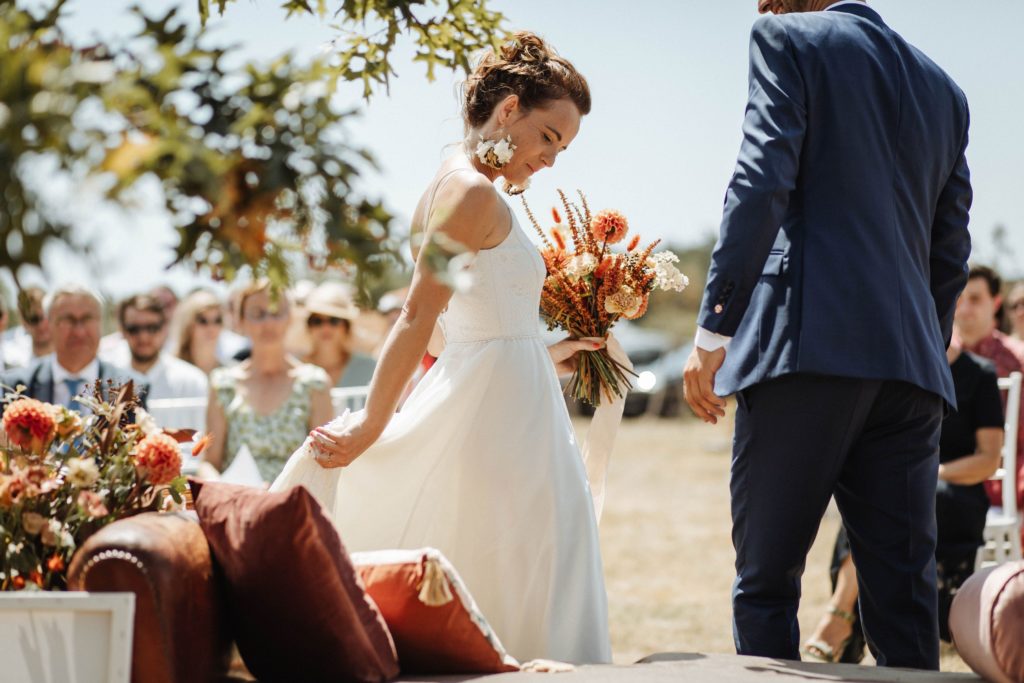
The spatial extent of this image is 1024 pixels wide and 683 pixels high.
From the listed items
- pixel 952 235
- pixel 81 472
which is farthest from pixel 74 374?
pixel 952 235

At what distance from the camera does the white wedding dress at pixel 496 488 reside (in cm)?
306

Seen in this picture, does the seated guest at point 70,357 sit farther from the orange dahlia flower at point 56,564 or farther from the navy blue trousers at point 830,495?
the navy blue trousers at point 830,495

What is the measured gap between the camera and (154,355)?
279 inches

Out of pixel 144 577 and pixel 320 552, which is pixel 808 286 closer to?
pixel 320 552

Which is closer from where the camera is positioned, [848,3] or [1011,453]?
[848,3]

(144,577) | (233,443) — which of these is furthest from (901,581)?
(233,443)

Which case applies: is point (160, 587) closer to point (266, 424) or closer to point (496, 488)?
point (496, 488)

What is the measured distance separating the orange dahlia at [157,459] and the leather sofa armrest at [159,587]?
9.8 inches

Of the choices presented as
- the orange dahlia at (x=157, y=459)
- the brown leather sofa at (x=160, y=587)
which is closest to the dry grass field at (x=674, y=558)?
the orange dahlia at (x=157, y=459)

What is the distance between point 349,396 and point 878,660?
3906 millimetres

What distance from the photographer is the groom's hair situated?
20.3 feet

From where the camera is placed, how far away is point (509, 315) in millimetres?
3221

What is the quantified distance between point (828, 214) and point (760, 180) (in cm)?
24

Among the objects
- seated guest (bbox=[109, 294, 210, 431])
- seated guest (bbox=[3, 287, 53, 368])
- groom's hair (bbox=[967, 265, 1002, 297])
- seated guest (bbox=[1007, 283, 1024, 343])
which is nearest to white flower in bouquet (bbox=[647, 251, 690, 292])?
groom's hair (bbox=[967, 265, 1002, 297])
